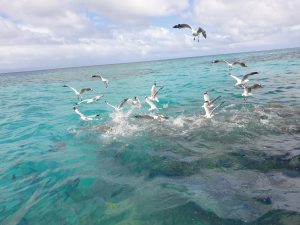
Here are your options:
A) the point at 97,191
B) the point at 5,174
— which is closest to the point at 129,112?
the point at 5,174

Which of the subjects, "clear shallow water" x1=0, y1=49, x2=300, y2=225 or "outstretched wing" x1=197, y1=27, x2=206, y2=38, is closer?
"clear shallow water" x1=0, y1=49, x2=300, y2=225

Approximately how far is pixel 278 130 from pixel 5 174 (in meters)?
13.0

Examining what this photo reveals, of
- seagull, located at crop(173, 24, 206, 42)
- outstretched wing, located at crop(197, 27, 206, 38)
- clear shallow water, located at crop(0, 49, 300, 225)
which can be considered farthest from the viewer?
outstretched wing, located at crop(197, 27, 206, 38)

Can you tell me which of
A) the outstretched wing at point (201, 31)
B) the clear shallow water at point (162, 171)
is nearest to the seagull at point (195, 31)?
the outstretched wing at point (201, 31)

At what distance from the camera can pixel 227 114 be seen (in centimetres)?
1941

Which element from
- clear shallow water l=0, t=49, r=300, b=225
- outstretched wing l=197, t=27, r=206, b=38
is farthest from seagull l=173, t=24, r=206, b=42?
clear shallow water l=0, t=49, r=300, b=225

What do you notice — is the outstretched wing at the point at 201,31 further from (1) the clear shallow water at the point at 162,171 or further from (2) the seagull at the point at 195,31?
(1) the clear shallow water at the point at 162,171

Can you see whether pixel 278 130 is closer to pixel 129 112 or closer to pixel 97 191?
pixel 97 191

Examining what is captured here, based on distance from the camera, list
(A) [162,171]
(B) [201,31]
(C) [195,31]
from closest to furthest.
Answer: (A) [162,171] < (B) [201,31] < (C) [195,31]

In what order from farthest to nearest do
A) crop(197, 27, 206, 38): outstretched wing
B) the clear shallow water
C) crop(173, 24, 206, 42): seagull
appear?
crop(197, 27, 206, 38): outstretched wing, crop(173, 24, 206, 42): seagull, the clear shallow water

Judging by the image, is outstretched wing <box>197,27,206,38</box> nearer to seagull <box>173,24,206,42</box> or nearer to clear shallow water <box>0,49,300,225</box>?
seagull <box>173,24,206,42</box>

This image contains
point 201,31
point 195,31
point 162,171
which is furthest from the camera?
point 195,31

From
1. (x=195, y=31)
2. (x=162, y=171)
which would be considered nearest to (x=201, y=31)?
(x=195, y=31)

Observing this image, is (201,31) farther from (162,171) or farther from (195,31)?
(162,171)
